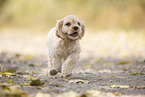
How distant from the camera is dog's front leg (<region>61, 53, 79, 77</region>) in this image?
15.3 feet

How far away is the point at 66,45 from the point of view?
475 cm

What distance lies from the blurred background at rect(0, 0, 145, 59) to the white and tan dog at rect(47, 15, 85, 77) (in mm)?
4031

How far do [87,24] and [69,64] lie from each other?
14701mm

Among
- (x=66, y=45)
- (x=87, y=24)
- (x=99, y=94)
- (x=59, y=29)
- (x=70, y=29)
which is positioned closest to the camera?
(x=99, y=94)

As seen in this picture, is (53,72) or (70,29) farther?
(53,72)

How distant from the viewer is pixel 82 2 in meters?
21.4

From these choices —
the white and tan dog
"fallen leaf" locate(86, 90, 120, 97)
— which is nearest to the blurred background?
the white and tan dog

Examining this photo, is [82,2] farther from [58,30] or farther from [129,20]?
[58,30]

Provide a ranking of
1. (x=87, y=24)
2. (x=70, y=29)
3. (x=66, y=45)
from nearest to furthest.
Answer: (x=70, y=29), (x=66, y=45), (x=87, y=24)

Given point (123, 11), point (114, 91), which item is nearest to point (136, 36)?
point (123, 11)

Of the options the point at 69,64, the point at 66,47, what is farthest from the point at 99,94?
the point at 66,47

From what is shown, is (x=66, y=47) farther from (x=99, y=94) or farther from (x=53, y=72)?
(x=99, y=94)

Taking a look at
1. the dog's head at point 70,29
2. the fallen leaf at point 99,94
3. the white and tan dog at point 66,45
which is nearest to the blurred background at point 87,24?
the white and tan dog at point 66,45

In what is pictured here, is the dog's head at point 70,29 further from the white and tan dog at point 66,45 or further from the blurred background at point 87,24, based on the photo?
the blurred background at point 87,24
